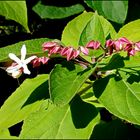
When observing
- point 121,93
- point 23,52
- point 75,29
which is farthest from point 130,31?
point 23,52

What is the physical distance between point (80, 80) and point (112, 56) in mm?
191

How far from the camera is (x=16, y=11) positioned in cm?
189

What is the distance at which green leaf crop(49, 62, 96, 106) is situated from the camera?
1.26 meters

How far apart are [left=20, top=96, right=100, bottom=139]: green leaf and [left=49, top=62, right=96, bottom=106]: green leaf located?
12 cm

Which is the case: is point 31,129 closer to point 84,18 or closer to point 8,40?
point 84,18

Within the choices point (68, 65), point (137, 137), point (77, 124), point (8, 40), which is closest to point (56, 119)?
point (77, 124)

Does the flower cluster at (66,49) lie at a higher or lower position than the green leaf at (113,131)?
higher

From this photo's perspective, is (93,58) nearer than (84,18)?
Yes

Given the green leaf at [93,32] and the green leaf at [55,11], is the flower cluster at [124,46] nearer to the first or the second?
the green leaf at [93,32]

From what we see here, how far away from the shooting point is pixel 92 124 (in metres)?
1.43

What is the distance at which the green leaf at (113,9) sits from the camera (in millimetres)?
1960

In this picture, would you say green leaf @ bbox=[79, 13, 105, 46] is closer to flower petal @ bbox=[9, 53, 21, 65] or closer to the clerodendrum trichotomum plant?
the clerodendrum trichotomum plant

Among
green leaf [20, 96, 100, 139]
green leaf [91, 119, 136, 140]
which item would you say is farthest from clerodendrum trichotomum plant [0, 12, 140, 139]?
green leaf [91, 119, 136, 140]

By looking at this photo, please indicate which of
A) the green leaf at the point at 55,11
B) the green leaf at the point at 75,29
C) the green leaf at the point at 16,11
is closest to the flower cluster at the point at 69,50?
the green leaf at the point at 75,29
